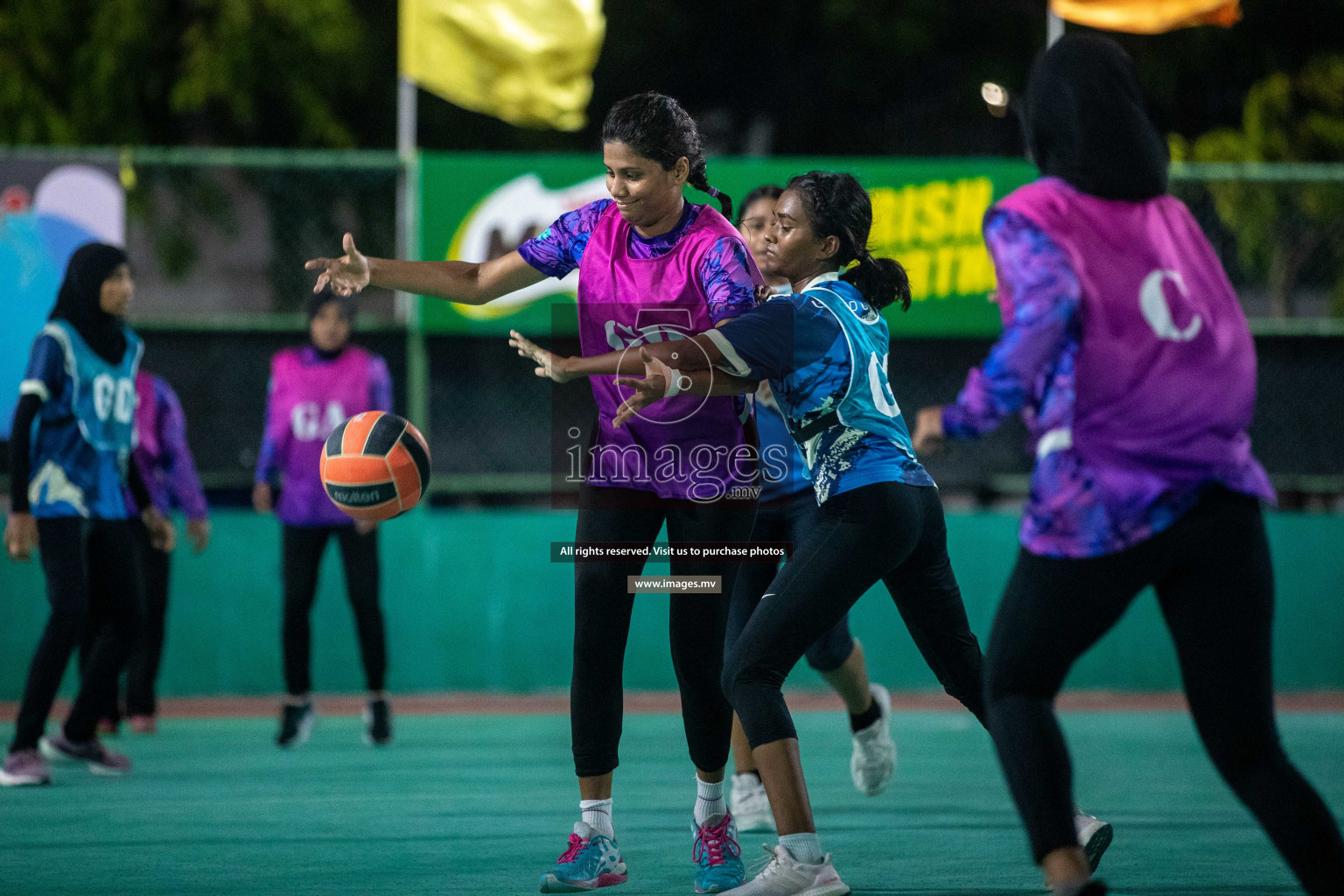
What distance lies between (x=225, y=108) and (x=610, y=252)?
41.6 feet

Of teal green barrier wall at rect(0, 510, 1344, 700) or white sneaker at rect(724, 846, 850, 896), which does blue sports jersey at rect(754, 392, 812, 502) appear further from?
teal green barrier wall at rect(0, 510, 1344, 700)

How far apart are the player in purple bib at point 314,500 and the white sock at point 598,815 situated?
3.82 m

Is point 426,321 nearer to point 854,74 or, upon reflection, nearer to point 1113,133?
point 1113,133

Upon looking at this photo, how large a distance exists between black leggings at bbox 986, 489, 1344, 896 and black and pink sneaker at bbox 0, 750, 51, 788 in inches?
193

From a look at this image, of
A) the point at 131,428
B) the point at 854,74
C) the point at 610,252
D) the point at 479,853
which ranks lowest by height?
the point at 479,853

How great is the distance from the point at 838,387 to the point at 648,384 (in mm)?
633

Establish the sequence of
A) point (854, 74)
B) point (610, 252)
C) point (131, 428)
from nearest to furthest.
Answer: point (610, 252) → point (131, 428) → point (854, 74)

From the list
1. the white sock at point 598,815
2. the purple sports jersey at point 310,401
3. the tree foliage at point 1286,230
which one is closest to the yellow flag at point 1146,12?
the tree foliage at point 1286,230

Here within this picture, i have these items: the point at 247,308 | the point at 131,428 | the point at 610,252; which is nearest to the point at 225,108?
the point at 247,308

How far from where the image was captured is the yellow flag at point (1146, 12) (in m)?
11.0

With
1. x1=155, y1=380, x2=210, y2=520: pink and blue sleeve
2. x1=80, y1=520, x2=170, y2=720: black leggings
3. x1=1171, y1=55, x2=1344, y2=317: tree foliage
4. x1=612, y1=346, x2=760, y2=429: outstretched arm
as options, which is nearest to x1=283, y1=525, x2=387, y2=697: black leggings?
x1=155, y1=380, x2=210, y2=520: pink and blue sleeve

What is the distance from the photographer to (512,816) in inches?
235

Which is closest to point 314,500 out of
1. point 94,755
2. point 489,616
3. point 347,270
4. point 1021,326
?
point 94,755

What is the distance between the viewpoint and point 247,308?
13.1 meters
